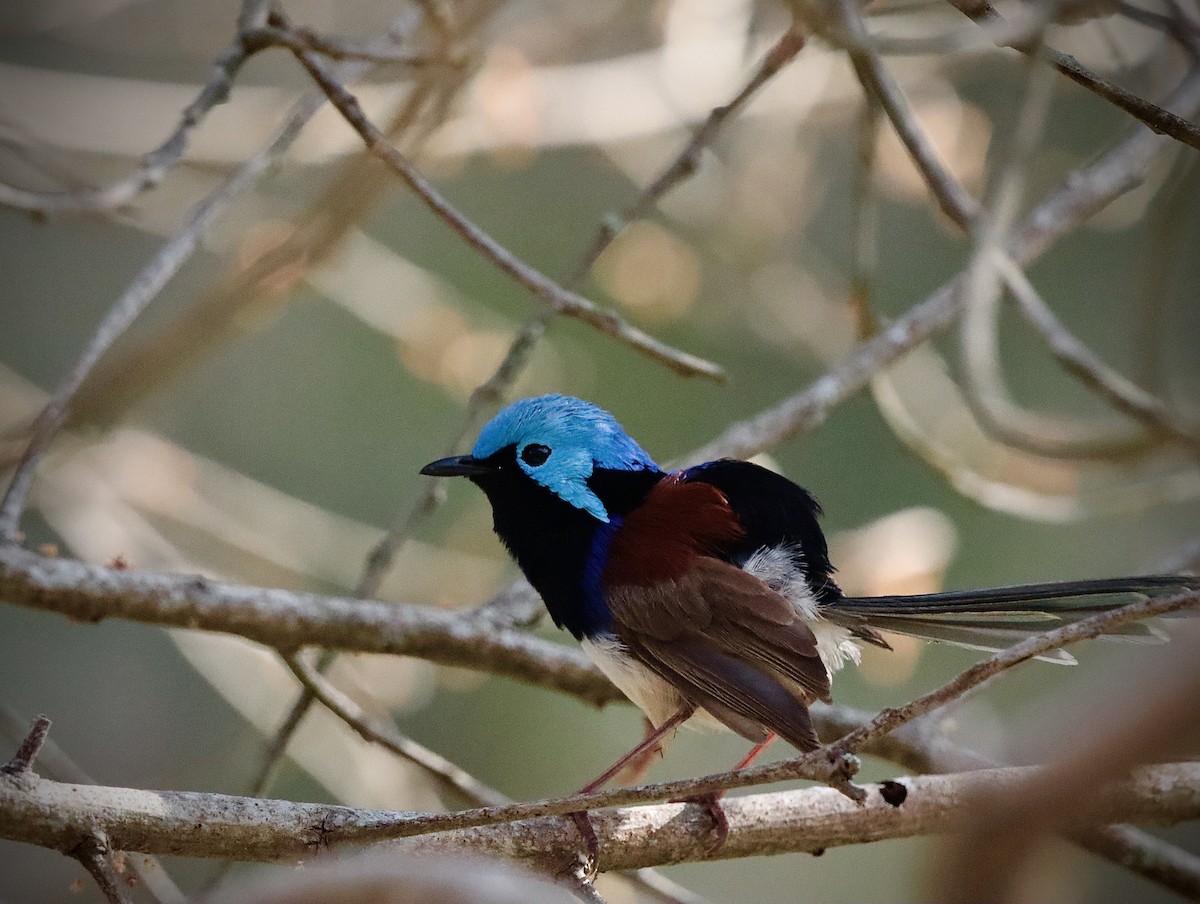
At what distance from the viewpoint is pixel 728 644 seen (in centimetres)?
289

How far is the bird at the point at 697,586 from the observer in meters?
2.79

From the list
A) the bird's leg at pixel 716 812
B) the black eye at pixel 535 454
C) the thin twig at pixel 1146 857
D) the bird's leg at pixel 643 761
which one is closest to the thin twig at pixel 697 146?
the black eye at pixel 535 454

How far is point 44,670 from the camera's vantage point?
6004 millimetres

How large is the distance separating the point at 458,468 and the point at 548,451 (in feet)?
0.84

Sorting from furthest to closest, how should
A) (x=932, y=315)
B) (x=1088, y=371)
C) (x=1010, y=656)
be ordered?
(x=932, y=315)
(x=1088, y=371)
(x=1010, y=656)

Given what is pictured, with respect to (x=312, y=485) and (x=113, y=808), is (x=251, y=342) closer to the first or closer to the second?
(x=312, y=485)

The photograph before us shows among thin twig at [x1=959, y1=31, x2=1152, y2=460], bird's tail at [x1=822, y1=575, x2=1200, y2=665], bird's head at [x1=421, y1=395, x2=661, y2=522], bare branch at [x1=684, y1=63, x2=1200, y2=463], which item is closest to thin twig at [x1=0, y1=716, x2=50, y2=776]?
bird's head at [x1=421, y1=395, x2=661, y2=522]

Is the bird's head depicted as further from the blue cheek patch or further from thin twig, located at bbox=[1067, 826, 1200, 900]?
thin twig, located at bbox=[1067, 826, 1200, 900]

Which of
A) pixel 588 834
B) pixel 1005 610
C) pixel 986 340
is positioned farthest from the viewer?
pixel 986 340

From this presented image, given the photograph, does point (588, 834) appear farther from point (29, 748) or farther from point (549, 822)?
point (29, 748)

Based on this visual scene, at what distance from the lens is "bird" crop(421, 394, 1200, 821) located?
2.79 m

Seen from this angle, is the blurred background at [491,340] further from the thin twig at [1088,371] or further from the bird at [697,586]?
the bird at [697,586]

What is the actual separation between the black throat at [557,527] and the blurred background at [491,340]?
633 millimetres

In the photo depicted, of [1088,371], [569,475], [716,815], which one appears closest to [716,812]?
[716,815]
